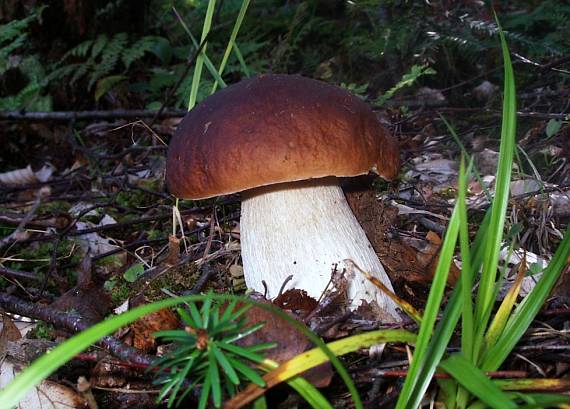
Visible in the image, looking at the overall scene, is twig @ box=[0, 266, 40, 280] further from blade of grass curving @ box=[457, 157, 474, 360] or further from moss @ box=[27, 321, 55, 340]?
blade of grass curving @ box=[457, 157, 474, 360]

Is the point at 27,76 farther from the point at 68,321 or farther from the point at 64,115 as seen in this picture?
the point at 68,321

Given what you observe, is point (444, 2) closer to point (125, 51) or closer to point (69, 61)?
point (125, 51)

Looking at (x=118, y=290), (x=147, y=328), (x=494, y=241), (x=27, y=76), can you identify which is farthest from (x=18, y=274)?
(x=27, y=76)

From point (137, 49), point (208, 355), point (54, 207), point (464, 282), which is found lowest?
point (54, 207)

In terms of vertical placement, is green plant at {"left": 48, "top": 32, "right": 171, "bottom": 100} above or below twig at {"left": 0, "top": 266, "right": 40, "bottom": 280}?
above

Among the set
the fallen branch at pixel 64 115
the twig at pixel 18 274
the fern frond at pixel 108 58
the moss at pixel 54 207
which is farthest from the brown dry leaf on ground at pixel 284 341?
the fern frond at pixel 108 58

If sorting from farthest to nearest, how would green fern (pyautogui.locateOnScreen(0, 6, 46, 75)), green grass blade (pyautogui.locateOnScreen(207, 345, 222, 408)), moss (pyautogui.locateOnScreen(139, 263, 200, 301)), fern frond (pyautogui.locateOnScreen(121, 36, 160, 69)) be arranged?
fern frond (pyautogui.locateOnScreen(121, 36, 160, 69)) < green fern (pyautogui.locateOnScreen(0, 6, 46, 75)) < moss (pyautogui.locateOnScreen(139, 263, 200, 301)) < green grass blade (pyautogui.locateOnScreen(207, 345, 222, 408))

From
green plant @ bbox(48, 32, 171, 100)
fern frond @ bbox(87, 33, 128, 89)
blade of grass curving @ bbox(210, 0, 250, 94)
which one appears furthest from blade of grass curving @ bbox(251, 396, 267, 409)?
fern frond @ bbox(87, 33, 128, 89)
